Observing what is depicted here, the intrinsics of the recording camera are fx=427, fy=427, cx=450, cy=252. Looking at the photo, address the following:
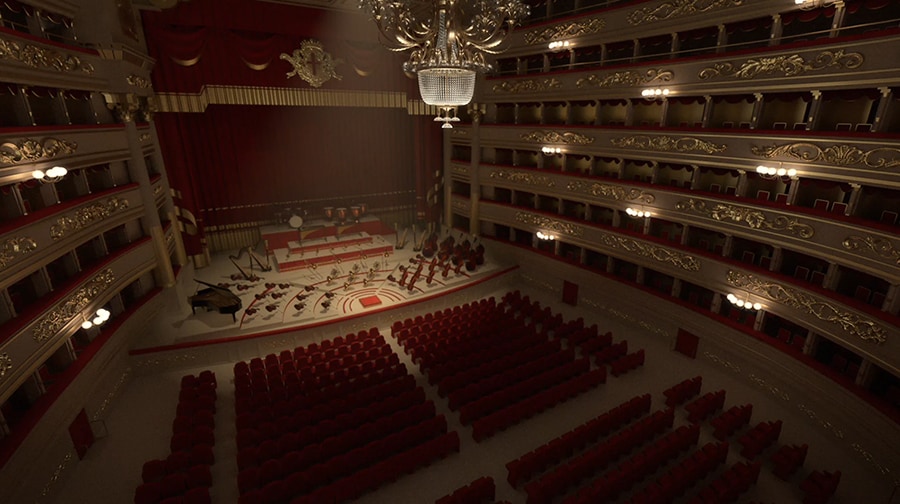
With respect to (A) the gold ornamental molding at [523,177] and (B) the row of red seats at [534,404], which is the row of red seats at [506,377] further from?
(A) the gold ornamental molding at [523,177]

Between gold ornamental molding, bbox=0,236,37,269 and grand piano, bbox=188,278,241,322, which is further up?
gold ornamental molding, bbox=0,236,37,269

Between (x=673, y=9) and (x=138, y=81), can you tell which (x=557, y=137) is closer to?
(x=673, y=9)

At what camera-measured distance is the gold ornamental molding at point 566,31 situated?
1348 cm

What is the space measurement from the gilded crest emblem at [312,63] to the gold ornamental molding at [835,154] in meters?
15.0

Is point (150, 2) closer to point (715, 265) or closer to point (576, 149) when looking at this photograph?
point (576, 149)

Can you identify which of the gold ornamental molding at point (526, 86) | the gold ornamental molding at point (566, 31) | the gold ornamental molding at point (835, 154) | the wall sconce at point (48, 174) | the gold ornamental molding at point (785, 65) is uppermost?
the gold ornamental molding at point (566, 31)

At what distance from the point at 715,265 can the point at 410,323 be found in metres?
8.91

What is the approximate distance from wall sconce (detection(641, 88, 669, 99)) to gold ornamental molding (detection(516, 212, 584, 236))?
15.5 feet

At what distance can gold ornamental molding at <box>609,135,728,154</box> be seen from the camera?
36.8 feet

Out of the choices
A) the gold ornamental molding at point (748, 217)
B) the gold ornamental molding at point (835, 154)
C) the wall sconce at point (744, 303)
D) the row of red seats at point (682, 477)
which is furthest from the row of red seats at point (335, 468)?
the gold ornamental molding at point (835, 154)

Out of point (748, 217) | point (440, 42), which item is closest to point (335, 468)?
point (440, 42)

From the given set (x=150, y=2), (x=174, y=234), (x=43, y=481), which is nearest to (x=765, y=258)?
(x=43, y=481)

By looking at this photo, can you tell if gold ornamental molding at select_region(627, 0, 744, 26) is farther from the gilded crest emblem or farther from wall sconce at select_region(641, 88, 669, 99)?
the gilded crest emblem

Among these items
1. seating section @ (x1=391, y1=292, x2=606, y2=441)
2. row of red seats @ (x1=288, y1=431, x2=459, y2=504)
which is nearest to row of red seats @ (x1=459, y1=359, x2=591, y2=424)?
seating section @ (x1=391, y1=292, x2=606, y2=441)
